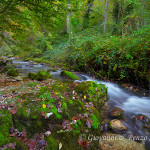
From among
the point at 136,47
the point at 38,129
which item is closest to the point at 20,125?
the point at 38,129

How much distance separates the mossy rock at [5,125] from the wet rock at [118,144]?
6.85ft

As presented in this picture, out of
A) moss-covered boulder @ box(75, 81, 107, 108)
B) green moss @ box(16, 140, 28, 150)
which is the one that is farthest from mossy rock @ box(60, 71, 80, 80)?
green moss @ box(16, 140, 28, 150)

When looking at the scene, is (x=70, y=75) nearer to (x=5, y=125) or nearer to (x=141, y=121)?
(x=141, y=121)

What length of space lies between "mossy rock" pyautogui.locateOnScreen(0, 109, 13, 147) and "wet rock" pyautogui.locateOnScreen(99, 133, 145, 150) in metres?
2.09

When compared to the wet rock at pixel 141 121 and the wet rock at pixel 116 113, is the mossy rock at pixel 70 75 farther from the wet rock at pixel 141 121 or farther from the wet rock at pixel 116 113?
the wet rock at pixel 141 121

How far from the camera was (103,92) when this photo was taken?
14.8 feet

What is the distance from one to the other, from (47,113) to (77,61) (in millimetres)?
7005

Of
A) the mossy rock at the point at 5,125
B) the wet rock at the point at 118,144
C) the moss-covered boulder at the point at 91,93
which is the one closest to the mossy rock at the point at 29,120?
the mossy rock at the point at 5,125

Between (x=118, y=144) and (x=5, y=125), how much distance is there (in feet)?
8.70

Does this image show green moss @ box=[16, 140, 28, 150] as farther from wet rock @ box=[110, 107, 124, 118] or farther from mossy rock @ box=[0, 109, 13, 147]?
wet rock @ box=[110, 107, 124, 118]

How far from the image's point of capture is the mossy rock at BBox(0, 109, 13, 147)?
68.7 inches

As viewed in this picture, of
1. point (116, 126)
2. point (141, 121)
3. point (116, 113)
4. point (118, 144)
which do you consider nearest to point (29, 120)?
point (118, 144)

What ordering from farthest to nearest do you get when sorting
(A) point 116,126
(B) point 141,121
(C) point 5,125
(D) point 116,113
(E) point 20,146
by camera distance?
(D) point 116,113
(B) point 141,121
(A) point 116,126
(C) point 5,125
(E) point 20,146

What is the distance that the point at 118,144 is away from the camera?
2.51 meters
